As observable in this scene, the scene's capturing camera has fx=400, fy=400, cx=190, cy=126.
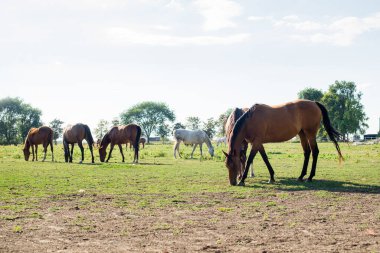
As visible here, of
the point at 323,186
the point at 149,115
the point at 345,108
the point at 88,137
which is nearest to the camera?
the point at 323,186

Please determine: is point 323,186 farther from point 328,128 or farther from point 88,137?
point 88,137

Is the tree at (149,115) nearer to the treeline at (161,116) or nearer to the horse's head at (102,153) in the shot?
the treeline at (161,116)

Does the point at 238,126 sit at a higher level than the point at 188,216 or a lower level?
higher

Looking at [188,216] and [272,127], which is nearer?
[188,216]

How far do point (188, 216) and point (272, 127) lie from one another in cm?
663

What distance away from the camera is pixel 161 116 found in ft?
440

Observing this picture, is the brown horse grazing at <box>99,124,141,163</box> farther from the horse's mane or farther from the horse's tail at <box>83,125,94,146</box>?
the horse's mane

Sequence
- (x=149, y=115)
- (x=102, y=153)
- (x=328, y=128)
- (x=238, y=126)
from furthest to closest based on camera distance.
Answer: (x=149, y=115), (x=102, y=153), (x=328, y=128), (x=238, y=126)

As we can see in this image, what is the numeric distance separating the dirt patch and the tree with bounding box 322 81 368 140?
85.3 meters

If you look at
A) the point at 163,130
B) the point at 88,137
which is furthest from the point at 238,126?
the point at 163,130

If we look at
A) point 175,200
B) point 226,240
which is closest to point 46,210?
point 175,200

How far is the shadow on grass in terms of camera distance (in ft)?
36.7

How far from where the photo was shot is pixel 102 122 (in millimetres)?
166000

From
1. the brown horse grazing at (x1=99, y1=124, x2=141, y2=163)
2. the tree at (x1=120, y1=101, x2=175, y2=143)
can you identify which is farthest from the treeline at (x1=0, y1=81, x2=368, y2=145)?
the brown horse grazing at (x1=99, y1=124, x2=141, y2=163)
